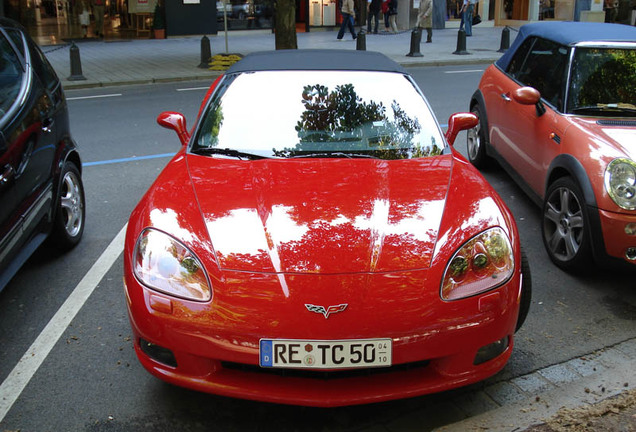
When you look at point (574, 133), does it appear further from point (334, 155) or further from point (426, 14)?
point (426, 14)

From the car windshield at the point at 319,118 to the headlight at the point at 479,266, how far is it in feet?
3.12

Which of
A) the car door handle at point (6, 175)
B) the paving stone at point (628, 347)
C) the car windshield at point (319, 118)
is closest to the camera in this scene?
the paving stone at point (628, 347)

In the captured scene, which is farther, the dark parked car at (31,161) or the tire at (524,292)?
the dark parked car at (31,161)

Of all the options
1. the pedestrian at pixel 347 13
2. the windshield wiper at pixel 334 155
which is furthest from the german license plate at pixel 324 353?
the pedestrian at pixel 347 13

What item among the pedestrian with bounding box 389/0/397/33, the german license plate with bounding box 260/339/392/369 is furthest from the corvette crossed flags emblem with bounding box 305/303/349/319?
the pedestrian with bounding box 389/0/397/33

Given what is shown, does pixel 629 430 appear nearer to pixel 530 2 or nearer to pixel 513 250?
pixel 513 250

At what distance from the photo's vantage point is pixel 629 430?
283 centimetres

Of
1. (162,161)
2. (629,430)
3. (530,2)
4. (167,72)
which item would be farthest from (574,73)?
(530,2)

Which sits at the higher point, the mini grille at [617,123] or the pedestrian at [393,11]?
the pedestrian at [393,11]

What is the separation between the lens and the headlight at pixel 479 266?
115 inches

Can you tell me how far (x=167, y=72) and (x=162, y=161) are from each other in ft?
28.1

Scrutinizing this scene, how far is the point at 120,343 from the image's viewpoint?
12.5 feet

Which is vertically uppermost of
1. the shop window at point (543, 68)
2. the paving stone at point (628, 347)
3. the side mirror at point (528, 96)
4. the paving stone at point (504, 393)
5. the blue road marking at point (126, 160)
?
the shop window at point (543, 68)

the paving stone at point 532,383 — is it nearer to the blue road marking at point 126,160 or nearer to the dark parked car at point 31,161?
the dark parked car at point 31,161
